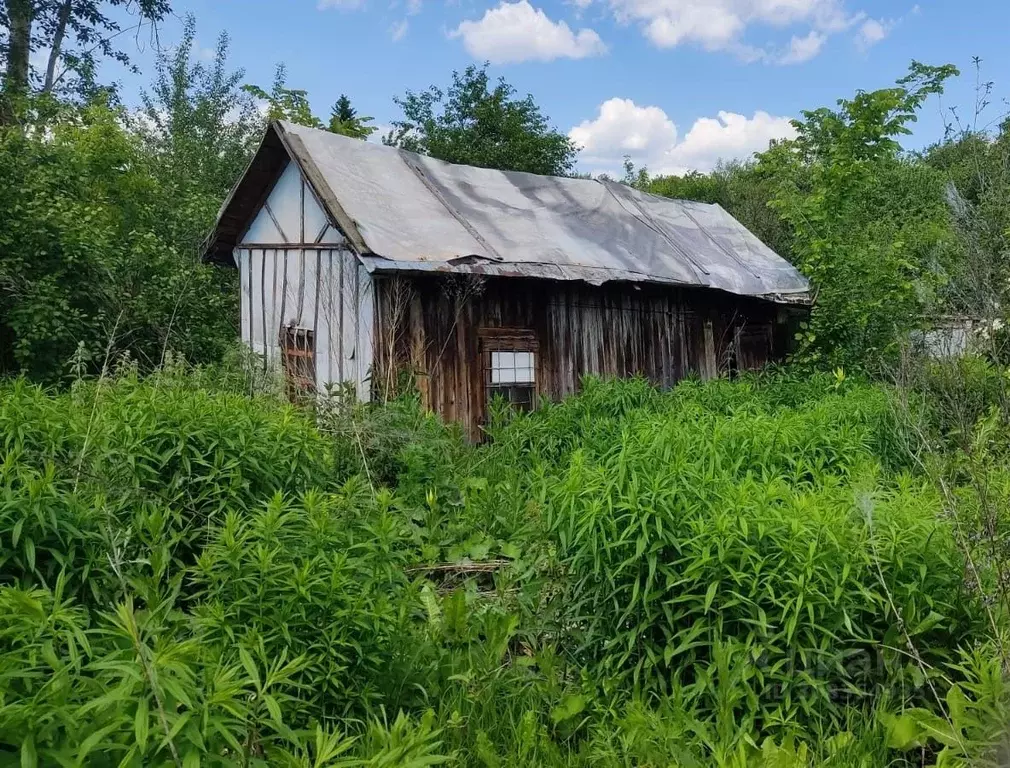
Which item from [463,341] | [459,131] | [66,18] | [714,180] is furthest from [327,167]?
[714,180]

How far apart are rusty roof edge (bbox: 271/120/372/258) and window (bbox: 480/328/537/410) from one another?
7.19 feet

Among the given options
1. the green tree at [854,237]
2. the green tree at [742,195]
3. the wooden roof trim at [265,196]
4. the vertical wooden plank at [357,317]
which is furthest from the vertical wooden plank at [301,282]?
the green tree at [742,195]

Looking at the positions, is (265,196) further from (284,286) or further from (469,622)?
(469,622)

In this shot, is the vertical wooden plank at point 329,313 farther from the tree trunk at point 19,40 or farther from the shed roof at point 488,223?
the tree trunk at point 19,40

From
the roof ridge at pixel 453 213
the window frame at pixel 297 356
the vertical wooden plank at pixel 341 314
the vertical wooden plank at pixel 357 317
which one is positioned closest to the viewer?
the vertical wooden plank at pixel 357 317

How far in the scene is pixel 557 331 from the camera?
1019 centimetres

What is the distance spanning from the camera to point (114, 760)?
184 centimetres

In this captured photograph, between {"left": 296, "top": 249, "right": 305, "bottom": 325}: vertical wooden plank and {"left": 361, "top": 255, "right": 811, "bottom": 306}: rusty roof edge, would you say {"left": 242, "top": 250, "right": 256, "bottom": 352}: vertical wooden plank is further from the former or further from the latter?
{"left": 361, "top": 255, "right": 811, "bottom": 306}: rusty roof edge

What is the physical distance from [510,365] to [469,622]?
5.90 meters

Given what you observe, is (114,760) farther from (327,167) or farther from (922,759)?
(327,167)

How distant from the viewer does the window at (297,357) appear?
9145 mm

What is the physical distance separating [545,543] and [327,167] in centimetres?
609

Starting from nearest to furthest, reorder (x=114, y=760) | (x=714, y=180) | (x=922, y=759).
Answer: (x=114, y=760) → (x=922, y=759) → (x=714, y=180)

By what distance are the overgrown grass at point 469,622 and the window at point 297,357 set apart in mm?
4429
